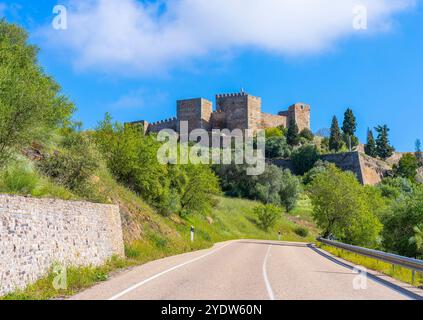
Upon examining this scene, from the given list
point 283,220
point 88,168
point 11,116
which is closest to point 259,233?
point 283,220

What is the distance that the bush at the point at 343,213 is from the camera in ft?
129

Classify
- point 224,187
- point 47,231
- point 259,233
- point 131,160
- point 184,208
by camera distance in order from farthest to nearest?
point 224,187, point 259,233, point 184,208, point 131,160, point 47,231

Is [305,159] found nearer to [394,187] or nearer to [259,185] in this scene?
[394,187]

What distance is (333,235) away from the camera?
41656 mm

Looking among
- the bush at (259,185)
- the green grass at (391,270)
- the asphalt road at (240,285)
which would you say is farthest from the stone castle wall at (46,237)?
the bush at (259,185)

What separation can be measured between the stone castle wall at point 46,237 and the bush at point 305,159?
8099cm

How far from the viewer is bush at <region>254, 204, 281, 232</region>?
182ft

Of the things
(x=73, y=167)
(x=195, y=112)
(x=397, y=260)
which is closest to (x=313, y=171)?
(x=195, y=112)

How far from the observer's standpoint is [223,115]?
11612 centimetres

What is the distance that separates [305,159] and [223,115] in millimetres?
28125

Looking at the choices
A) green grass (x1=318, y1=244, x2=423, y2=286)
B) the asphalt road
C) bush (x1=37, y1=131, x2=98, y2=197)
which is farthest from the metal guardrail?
bush (x1=37, y1=131, x2=98, y2=197)

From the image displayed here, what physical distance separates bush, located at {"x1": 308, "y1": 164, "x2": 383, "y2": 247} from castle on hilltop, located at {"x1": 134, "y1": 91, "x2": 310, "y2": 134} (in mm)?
70852
